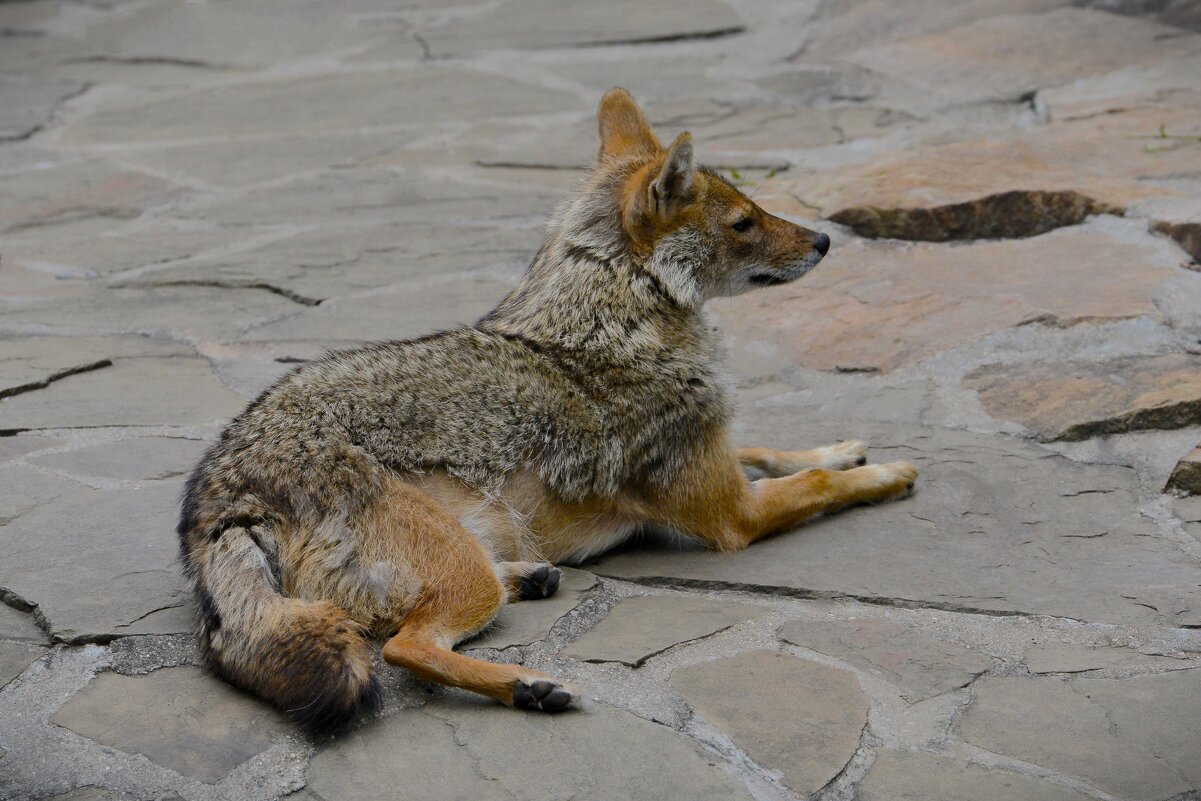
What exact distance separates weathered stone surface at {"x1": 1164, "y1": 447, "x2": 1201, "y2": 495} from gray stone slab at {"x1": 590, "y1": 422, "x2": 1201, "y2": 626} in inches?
5.4

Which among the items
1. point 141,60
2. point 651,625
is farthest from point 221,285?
point 141,60

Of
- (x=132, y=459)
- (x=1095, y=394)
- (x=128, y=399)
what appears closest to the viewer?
(x=132, y=459)

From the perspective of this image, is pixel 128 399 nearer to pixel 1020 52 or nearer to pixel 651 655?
pixel 651 655

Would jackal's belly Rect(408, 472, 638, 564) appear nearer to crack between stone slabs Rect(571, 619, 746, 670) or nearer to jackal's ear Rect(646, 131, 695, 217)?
crack between stone slabs Rect(571, 619, 746, 670)

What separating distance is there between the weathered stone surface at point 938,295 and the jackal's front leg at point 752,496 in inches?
45.9

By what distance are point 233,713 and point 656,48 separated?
9298mm

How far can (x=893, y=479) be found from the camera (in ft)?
15.7

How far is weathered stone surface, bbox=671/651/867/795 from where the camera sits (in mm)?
3188

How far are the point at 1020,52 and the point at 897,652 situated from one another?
7335mm

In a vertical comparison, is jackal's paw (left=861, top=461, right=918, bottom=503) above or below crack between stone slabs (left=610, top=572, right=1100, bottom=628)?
above

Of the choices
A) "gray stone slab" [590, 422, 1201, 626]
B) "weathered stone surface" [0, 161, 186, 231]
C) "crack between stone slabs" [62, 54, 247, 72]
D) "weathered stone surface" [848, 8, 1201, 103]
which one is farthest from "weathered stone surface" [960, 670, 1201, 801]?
"crack between stone slabs" [62, 54, 247, 72]

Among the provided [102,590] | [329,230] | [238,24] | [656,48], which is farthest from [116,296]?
[238,24]

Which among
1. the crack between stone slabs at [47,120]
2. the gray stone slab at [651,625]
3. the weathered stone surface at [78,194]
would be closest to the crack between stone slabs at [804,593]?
the gray stone slab at [651,625]

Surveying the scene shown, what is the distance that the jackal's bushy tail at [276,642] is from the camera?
10.7 ft
